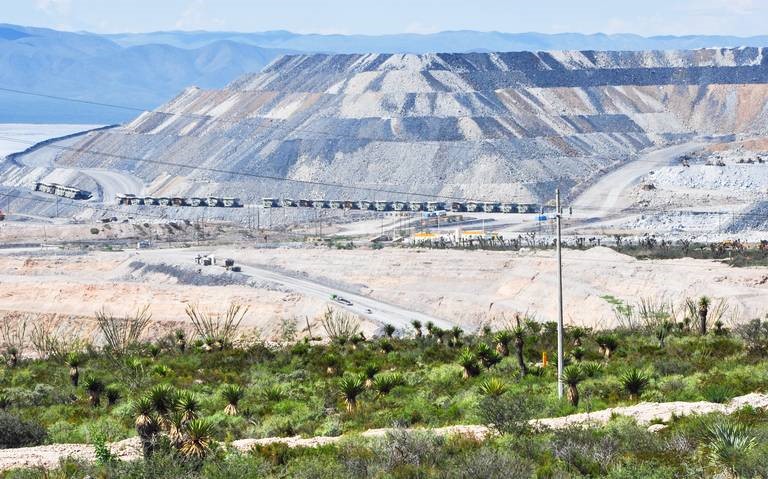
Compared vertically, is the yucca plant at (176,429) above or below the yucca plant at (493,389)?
below

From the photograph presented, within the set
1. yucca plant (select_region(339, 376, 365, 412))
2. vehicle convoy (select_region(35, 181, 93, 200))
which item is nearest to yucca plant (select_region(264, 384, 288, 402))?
yucca plant (select_region(339, 376, 365, 412))

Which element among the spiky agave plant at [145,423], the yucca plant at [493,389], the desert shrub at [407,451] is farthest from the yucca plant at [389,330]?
the desert shrub at [407,451]

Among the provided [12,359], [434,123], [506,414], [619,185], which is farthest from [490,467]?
[434,123]

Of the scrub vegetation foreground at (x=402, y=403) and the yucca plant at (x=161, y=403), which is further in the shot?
the yucca plant at (x=161, y=403)

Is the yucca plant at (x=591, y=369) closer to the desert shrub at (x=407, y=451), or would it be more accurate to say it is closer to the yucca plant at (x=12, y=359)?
the desert shrub at (x=407, y=451)

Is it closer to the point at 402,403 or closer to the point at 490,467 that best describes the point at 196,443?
the point at 490,467

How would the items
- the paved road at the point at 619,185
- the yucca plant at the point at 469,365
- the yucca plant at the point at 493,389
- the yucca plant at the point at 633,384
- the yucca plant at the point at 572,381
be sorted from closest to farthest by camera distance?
the yucca plant at the point at 493,389
the yucca plant at the point at 572,381
the yucca plant at the point at 633,384
the yucca plant at the point at 469,365
the paved road at the point at 619,185

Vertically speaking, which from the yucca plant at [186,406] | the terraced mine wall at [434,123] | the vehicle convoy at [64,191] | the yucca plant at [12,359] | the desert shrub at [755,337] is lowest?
the yucca plant at [12,359]

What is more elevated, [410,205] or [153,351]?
[410,205]
